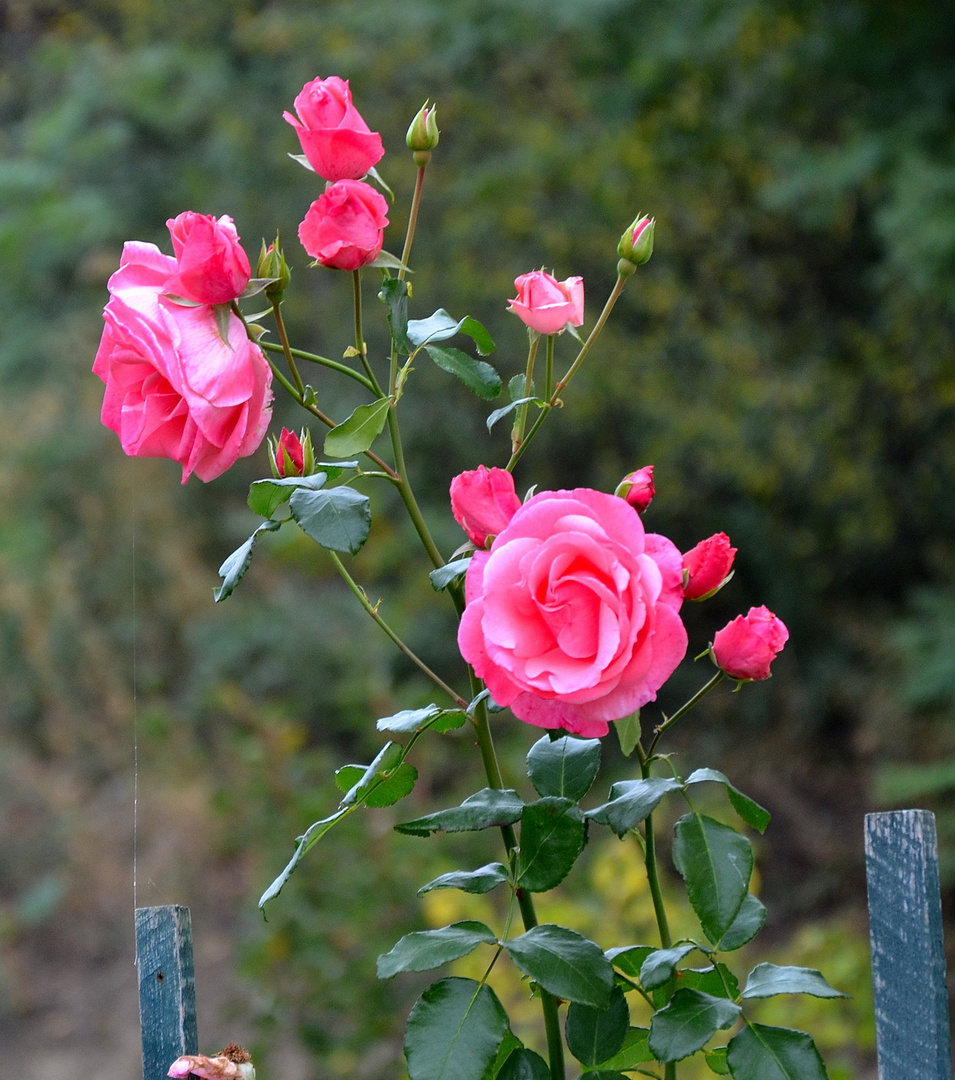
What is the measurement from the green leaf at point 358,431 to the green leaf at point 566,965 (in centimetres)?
22

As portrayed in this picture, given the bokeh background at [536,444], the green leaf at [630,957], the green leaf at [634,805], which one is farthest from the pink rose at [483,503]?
the bokeh background at [536,444]

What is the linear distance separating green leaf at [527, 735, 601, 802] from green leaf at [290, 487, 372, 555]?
14 centimetres

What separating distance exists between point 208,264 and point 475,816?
26 centimetres

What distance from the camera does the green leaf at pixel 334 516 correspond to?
49cm

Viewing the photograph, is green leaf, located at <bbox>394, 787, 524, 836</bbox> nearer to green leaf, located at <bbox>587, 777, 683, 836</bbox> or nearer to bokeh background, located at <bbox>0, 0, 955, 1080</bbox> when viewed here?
green leaf, located at <bbox>587, 777, 683, 836</bbox>

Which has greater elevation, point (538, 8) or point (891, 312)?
point (538, 8)

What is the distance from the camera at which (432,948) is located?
523 mm

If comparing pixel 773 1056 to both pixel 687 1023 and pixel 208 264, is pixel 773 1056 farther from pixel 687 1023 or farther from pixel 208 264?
pixel 208 264

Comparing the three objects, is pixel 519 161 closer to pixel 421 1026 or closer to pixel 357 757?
pixel 357 757

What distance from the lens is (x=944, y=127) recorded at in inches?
96.6

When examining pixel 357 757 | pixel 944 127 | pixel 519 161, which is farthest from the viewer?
pixel 519 161

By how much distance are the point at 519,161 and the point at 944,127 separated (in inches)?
48.1

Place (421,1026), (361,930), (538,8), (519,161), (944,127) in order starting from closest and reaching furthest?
(421,1026)
(361,930)
(944,127)
(538,8)
(519,161)

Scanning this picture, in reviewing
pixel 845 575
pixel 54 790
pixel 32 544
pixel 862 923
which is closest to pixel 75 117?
pixel 32 544
